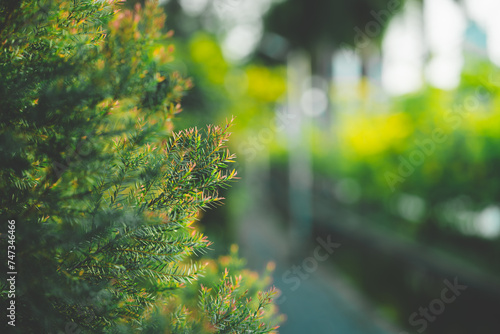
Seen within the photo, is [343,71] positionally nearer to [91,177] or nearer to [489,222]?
[489,222]

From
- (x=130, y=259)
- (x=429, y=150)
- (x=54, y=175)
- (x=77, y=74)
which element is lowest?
(x=130, y=259)

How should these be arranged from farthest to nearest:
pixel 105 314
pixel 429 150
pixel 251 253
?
1. pixel 251 253
2. pixel 429 150
3. pixel 105 314

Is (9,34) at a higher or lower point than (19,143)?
higher

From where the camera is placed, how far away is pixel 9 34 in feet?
3.32

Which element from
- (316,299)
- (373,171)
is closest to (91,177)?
(316,299)

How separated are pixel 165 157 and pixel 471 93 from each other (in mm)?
5389

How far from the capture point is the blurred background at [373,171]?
5.08 meters

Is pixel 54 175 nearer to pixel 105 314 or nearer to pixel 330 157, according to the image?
pixel 105 314

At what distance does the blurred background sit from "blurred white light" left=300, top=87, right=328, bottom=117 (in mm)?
117

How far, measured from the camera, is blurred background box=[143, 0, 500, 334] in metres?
5.08

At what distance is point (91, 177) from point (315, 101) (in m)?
11.3

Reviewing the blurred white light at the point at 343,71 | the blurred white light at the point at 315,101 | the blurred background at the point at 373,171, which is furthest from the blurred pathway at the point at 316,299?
the blurred white light at the point at 343,71

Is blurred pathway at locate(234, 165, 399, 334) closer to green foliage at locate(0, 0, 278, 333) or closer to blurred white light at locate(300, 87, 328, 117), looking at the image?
green foliage at locate(0, 0, 278, 333)

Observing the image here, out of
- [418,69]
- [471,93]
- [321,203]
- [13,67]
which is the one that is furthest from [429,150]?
[13,67]
